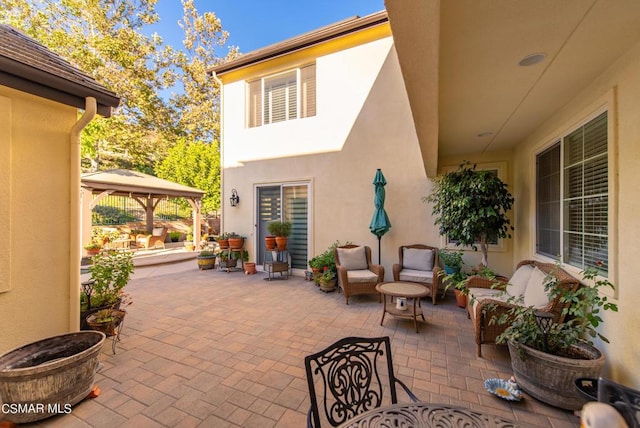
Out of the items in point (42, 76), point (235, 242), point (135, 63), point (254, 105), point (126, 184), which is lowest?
point (235, 242)

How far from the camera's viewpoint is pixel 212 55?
14453 millimetres

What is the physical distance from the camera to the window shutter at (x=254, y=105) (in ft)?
22.5

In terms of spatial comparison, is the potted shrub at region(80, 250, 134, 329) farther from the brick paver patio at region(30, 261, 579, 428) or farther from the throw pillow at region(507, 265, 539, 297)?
the throw pillow at region(507, 265, 539, 297)

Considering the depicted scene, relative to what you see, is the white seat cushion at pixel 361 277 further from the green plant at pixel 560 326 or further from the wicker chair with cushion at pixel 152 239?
the wicker chair with cushion at pixel 152 239

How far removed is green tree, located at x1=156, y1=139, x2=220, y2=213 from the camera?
38.1ft

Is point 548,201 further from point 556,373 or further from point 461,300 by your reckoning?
point 556,373

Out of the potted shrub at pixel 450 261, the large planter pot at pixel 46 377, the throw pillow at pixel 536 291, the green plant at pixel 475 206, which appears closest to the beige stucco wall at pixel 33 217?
the large planter pot at pixel 46 377

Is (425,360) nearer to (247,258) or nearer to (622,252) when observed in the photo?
(622,252)

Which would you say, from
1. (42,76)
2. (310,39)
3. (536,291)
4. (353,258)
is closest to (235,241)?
(353,258)

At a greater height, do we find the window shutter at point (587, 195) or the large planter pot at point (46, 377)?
the window shutter at point (587, 195)

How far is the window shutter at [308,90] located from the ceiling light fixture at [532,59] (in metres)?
4.65

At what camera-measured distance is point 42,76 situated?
220 cm

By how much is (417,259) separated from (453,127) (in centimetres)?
244

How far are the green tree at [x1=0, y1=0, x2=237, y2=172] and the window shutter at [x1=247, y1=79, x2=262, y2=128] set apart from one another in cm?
566
